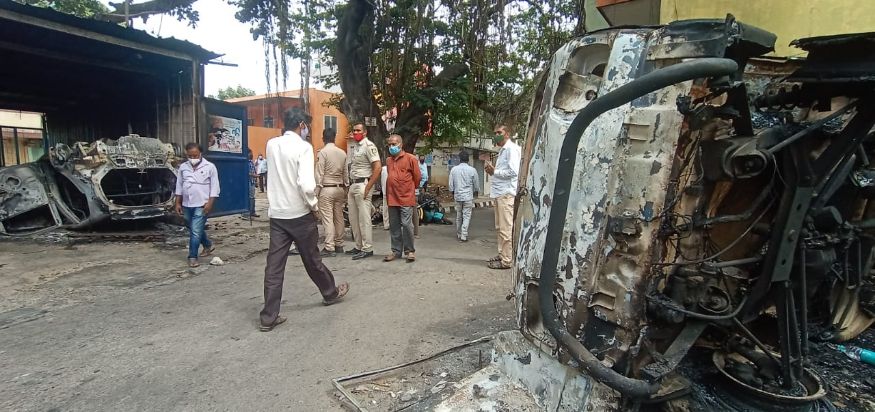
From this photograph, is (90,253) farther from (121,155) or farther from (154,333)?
(154,333)

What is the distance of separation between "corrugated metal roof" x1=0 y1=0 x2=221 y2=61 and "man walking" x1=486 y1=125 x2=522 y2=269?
6.59 m

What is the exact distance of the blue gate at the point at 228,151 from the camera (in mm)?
9406

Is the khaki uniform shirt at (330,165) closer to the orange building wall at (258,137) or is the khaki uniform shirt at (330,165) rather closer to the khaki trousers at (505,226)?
the khaki trousers at (505,226)

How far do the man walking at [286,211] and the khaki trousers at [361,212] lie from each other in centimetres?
239

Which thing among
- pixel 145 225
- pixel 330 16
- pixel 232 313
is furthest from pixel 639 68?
pixel 330 16

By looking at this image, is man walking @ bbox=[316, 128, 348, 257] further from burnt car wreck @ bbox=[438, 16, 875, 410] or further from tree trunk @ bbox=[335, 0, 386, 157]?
burnt car wreck @ bbox=[438, 16, 875, 410]

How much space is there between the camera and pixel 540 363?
6.72 feet

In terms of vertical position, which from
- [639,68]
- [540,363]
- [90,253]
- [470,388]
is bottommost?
[90,253]

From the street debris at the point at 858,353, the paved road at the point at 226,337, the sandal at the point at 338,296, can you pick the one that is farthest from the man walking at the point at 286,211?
the street debris at the point at 858,353

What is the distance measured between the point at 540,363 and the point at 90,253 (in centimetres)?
722

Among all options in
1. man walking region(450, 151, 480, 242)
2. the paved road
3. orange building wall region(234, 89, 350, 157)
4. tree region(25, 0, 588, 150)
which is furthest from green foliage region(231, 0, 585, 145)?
orange building wall region(234, 89, 350, 157)

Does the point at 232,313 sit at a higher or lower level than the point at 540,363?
lower

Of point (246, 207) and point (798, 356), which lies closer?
point (798, 356)

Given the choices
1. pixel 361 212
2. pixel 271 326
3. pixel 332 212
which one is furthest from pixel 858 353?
pixel 332 212
